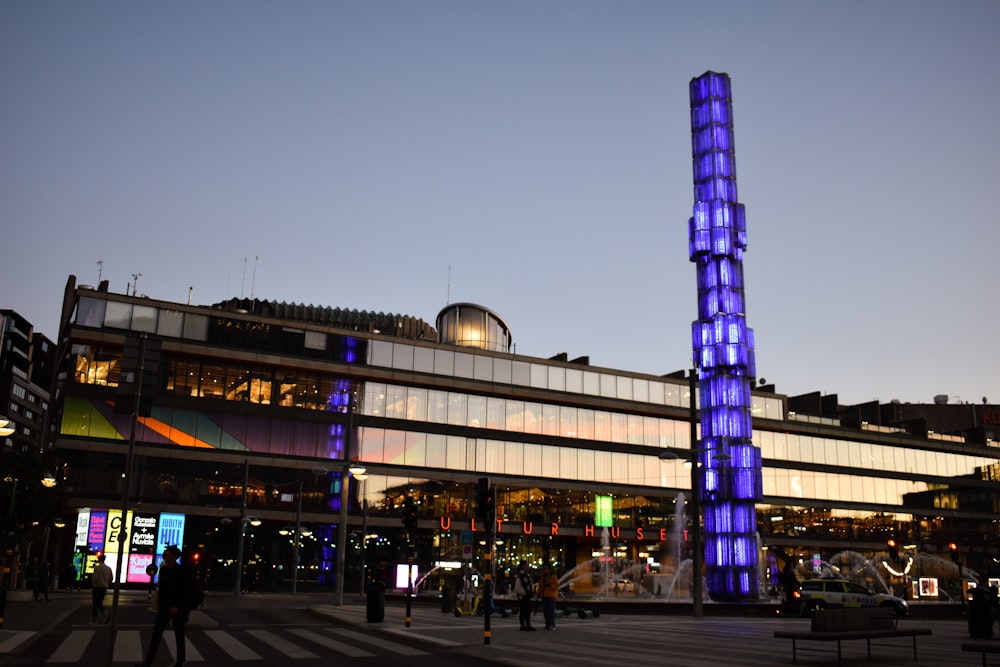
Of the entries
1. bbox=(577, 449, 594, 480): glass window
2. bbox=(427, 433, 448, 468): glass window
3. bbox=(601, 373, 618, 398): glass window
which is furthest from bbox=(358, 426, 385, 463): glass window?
bbox=(601, 373, 618, 398): glass window

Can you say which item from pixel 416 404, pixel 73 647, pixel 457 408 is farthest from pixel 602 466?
pixel 73 647

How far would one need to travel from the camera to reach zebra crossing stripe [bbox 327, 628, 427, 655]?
18500 mm

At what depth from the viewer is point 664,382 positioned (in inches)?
2972

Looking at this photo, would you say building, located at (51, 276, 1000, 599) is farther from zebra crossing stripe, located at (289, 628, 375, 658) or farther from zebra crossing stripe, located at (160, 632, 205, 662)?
zebra crossing stripe, located at (160, 632, 205, 662)

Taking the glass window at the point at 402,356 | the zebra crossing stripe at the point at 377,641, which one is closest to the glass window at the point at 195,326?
the glass window at the point at 402,356

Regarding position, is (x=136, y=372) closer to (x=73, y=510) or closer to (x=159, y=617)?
(x=159, y=617)

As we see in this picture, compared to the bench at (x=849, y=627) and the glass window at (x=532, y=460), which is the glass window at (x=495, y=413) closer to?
the glass window at (x=532, y=460)

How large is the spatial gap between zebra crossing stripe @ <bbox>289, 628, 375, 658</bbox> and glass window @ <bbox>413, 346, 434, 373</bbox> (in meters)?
41.7

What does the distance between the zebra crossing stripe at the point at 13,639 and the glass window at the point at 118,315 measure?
1559 inches

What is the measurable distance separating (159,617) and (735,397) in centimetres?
3165

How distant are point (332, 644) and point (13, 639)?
22.2 ft

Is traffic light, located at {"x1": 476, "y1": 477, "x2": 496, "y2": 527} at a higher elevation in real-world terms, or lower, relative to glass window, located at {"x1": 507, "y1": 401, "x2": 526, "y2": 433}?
lower

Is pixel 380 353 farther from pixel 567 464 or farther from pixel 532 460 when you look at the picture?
pixel 567 464

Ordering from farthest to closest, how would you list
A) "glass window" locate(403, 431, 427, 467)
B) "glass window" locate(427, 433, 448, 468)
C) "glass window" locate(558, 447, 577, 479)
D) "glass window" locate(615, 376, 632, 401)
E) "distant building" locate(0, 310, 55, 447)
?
1. "distant building" locate(0, 310, 55, 447)
2. "glass window" locate(615, 376, 632, 401)
3. "glass window" locate(558, 447, 577, 479)
4. "glass window" locate(427, 433, 448, 468)
5. "glass window" locate(403, 431, 427, 467)
